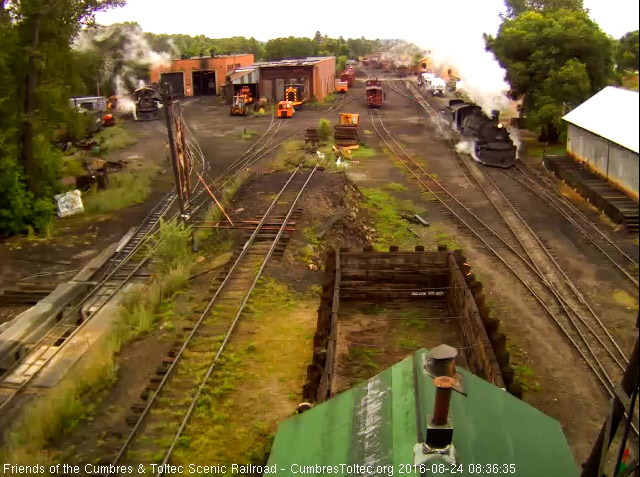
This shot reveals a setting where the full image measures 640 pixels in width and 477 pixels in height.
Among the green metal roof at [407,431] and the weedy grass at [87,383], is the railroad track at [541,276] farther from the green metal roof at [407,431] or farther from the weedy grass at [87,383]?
the weedy grass at [87,383]

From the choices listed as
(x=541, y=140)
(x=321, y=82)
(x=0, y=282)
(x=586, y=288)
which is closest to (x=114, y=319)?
(x=0, y=282)

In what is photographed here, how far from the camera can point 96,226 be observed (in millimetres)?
19828

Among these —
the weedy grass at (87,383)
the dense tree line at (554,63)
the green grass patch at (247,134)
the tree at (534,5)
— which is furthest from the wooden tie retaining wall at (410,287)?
the tree at (534,5)

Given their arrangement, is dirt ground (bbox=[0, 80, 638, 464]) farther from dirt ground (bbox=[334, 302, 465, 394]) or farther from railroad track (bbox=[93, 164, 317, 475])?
railroad track (bbox=[93, 164, 317, 475])

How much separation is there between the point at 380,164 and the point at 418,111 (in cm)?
1970

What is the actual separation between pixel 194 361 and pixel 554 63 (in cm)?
2305

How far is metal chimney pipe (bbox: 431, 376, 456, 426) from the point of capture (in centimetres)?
396

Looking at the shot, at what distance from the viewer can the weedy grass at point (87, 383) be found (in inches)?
336

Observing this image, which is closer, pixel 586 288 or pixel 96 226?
pixel 586 288

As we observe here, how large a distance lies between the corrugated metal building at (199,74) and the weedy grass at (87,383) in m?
47.7

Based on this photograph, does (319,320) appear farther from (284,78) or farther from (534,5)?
(284,78)

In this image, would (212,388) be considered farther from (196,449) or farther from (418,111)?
(418,111)

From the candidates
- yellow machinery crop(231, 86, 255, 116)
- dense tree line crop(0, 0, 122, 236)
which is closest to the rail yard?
dense tree line crop(0, 0, 122, 236)

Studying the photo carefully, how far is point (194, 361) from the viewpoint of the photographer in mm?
10383
